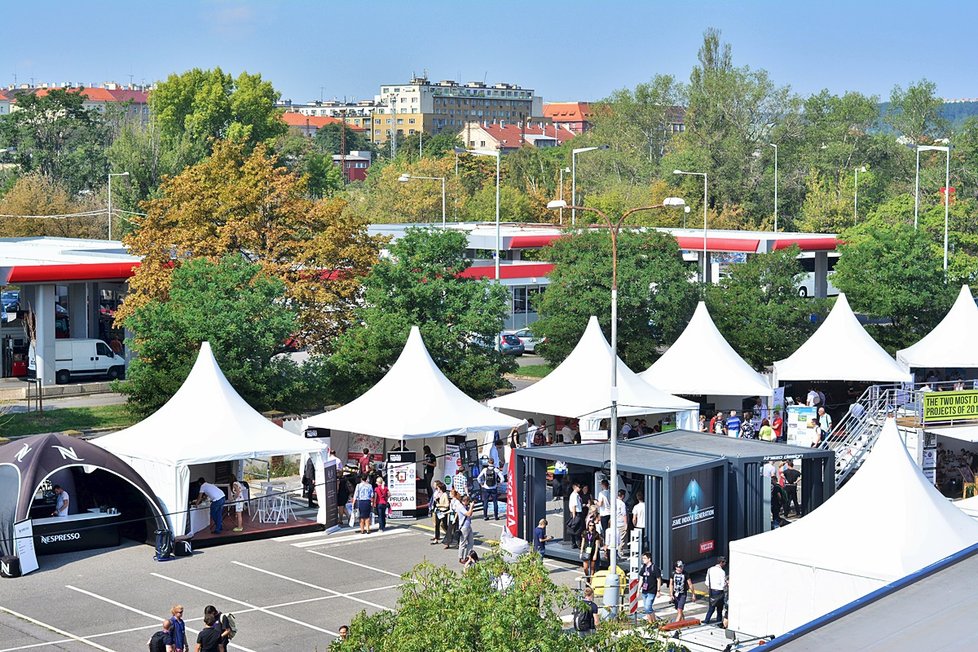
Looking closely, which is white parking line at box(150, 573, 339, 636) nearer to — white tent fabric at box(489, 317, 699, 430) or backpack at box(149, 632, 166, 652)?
backpack at box(149, 632, 166, 652)

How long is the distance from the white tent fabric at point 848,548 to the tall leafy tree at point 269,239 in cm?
2078

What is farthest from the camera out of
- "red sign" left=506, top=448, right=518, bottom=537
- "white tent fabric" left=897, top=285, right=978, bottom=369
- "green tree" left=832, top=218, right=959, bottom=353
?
"green tree" left=832, top=218, right=959, bottom=353

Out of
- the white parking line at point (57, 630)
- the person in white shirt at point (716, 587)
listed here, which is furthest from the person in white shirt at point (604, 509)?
the white parking line at point (57, 630)

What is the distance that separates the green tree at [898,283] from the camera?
45.5 m

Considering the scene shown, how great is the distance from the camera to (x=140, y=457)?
1004 inches

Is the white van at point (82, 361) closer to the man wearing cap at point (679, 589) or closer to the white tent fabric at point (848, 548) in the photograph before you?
the man wearing cap at point (679, 589)

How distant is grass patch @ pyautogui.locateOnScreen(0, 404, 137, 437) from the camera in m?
36.8

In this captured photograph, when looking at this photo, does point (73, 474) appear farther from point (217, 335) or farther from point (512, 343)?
point (512, 343)

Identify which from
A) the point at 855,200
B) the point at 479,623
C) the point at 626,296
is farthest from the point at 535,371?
the point at 479,623

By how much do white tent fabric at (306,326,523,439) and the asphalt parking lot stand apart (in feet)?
8.42

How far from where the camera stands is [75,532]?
2462 centimetres

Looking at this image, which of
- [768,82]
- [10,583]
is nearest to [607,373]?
[10,583]

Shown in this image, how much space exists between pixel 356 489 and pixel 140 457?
4.37 meters

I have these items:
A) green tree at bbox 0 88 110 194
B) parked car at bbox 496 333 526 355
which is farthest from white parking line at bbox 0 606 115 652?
green tree at bbox 0 88 110 194
